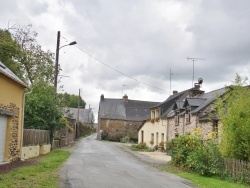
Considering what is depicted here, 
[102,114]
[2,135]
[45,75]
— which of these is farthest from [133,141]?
[2,135]

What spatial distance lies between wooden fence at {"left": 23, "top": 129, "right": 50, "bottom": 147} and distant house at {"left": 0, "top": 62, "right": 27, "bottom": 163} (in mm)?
1751

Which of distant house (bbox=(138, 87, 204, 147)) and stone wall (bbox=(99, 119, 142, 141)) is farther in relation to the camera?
stone wall (bbox=(99, 119, 142, 141))

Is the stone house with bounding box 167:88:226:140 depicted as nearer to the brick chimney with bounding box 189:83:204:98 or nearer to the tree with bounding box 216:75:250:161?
the brick chimney with bounding box 189:83:204:98

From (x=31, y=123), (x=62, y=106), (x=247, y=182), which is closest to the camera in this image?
(x=247, y=182)

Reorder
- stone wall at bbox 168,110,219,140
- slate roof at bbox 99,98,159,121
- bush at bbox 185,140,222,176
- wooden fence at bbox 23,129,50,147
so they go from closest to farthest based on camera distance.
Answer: bush at bbox 185,140,222,176 → wooden fence at bbox 23,129,50,147 → stone wall at bbox 168,110,219,140 → slate roof at bbox 99,98,159,121

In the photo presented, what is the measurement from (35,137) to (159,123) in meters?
21.1

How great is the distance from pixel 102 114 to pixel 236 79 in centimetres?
5441

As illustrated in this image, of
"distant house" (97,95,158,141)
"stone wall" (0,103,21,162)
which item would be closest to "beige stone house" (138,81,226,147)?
"stone wall" (0,103,21,162)

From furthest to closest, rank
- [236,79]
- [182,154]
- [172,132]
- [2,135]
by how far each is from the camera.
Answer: [172,132], [182,154], [236,79], [2,135]

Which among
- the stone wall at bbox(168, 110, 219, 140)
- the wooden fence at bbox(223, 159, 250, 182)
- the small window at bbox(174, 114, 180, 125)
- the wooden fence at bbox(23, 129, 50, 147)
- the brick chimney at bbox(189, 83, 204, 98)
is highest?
the brick chimney at bbox(189, 83, 204, 98)

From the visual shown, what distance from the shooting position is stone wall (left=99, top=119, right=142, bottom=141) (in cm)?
6867

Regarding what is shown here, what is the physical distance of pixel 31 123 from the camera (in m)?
27.5

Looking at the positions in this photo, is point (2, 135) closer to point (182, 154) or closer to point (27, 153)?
point (27, 153)

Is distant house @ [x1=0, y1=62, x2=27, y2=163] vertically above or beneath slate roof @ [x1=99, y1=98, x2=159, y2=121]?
beneath
